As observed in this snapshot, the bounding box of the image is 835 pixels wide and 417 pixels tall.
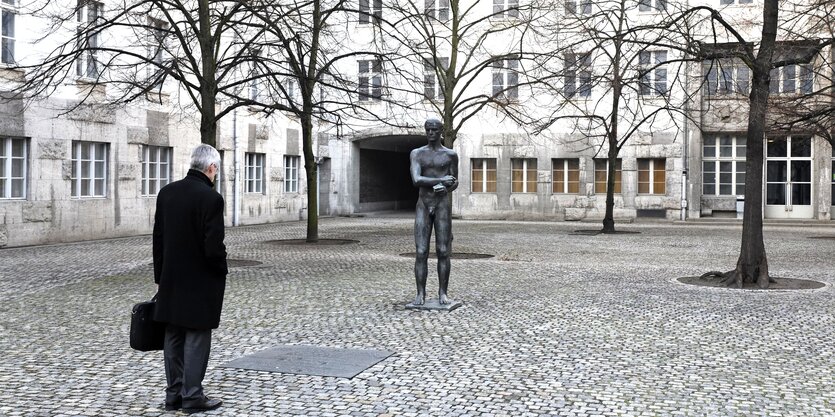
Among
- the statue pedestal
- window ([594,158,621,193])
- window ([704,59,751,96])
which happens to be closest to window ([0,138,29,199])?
the statue pedestal

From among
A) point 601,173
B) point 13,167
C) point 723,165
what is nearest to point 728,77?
point 723,165

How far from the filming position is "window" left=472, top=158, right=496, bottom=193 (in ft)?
122

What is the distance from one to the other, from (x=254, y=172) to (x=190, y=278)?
26.3 meters

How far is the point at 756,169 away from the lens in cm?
1439

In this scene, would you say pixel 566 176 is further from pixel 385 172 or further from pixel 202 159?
pixel 202 159

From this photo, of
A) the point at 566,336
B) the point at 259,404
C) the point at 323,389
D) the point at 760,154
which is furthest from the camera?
the point at 760,154

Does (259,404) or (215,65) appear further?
(215,65)

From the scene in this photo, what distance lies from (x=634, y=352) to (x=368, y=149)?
33316mm

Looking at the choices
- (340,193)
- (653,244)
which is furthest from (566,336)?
(340,193)

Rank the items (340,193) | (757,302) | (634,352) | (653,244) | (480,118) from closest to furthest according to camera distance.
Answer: (634,352)
(757,302)
(653,244)
(480,118)
(340,193)

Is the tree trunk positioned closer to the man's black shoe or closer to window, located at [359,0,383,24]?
window, located at [359,0,383,24]

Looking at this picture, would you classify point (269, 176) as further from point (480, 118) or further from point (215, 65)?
point (215, 65)

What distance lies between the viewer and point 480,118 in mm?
36938

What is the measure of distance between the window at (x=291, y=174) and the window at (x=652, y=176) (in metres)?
13.2
